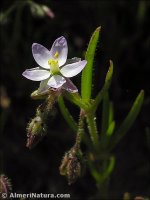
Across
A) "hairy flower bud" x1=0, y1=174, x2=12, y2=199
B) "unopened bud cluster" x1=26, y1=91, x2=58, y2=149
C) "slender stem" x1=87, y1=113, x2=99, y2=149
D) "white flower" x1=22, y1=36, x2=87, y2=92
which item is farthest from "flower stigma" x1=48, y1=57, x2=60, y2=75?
"hairy flower bud" x1=0, y1=174, x2=12, y2=199

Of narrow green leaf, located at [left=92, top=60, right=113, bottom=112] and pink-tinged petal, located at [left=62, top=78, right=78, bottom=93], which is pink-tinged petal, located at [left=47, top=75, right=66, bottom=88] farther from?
narrow green leaf, located at [left=92, top=60, right=113, bottom=112]

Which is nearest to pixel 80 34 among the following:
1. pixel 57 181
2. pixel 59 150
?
pixel 59 150

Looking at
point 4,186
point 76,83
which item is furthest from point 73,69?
point 76,83

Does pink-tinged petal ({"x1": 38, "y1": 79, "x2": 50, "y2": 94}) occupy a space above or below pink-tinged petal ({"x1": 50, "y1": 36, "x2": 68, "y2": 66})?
below

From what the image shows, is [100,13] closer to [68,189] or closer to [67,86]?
[68,189]

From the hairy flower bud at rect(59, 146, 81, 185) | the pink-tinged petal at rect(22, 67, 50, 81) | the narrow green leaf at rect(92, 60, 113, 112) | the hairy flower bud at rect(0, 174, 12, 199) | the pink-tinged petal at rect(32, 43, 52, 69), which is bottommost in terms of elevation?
the hairy flower bud at rect(0, 174, 12, 199)

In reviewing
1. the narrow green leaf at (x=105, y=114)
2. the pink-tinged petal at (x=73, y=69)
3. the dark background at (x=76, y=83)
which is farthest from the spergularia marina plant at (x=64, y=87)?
the dark background at (x=76, y=83)

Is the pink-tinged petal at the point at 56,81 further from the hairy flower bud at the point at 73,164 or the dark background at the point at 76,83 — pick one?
the dark background at the point at 76,83
